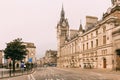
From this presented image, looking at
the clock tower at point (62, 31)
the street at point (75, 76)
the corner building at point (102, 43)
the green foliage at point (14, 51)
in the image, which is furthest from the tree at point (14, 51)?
the clock tower at point (62, 31)

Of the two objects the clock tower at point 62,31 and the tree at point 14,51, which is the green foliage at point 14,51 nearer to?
the tree at point 14,51

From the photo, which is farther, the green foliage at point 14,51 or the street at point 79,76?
the green foliage at point 14,51

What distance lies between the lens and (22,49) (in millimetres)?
53500

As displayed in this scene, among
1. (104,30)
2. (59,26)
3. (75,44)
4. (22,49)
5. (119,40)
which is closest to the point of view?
(119,40)

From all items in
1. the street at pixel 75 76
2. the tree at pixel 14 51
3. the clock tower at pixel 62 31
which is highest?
the clock tower at pixel 62 31

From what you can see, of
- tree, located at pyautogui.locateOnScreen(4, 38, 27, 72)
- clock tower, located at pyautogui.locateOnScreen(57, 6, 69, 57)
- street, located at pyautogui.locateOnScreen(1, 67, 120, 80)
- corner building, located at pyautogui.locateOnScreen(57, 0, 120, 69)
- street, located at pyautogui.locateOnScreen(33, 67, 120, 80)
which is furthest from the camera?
clock tower, located at pyautogui.locateOnScreen(57, 6, 69, 57)

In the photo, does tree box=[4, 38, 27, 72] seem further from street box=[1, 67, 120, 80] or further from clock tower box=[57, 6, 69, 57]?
clock tower box=[57, 6, 69, 57]

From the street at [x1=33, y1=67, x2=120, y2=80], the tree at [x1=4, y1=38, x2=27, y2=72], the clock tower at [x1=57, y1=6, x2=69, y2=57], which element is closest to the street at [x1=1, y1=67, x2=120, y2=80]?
the street at [x1=33, y1=67, x2=120, y2=80]

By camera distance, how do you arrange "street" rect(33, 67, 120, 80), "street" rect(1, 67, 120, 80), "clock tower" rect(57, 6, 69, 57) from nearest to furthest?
"street" rect(33, 67, 120, 80) → "street" rect(1, 67, 120, 80) → "clock tower" rect(57, 6, 69, 57)

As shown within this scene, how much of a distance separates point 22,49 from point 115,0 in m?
30.4

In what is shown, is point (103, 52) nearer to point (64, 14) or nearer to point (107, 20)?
point (107, 20)

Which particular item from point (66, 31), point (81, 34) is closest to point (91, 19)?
point (81, 34)

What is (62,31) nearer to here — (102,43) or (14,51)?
(102,43)

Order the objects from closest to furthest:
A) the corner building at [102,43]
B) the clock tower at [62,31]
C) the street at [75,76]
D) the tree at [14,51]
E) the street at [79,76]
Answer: the street at [79,76] → the street at [75,76] → the tree at [14,51] → the corner building at [102,43] → the clock tower at [62,31]
